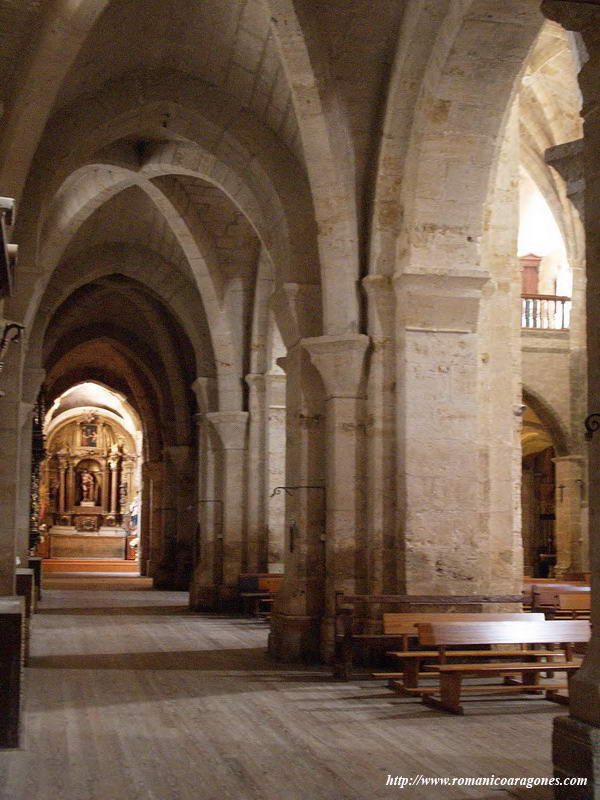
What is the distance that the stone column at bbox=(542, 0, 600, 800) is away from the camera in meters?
4.59

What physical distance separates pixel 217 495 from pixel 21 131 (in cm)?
922

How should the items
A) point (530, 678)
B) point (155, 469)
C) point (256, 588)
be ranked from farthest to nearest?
point (155, 469) → point (256, 588) → point (530, 678)

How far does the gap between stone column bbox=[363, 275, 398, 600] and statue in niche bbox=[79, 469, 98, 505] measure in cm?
3382

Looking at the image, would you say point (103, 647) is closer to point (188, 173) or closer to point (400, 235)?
point (400, 235)

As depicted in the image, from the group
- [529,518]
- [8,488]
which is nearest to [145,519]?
[529,518]

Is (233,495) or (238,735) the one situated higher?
(233,495)

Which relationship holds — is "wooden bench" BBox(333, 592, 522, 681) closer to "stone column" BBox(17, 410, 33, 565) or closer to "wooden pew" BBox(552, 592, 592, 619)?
"wooden pew" BBox(552, 592, 592, 619)

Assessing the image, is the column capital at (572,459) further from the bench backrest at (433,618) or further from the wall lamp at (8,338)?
the wall lamp at (8,338)

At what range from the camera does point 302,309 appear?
36.6 ft

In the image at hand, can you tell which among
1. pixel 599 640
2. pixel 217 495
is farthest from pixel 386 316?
pixel 217 495

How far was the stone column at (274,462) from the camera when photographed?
16.4 metres

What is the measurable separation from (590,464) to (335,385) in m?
5.58

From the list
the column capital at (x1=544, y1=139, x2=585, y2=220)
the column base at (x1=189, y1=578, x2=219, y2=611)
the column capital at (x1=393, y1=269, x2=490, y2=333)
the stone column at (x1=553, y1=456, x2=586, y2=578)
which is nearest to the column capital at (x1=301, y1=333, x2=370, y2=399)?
the column capital at (x1=393, y1=269, x2=490, y2=333)

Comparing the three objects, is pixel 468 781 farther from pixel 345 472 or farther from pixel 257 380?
pixel 257 380
